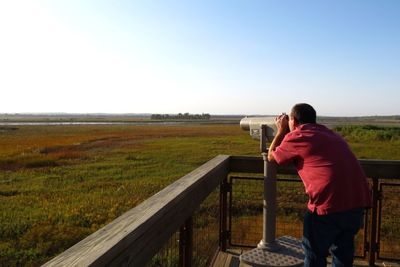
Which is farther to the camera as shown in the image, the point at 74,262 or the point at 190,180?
the point at 190,180

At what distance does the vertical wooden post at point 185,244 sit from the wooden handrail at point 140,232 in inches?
5.5

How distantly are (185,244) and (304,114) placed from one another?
43.5 inches

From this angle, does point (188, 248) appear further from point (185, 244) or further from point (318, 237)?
point (318, 237)

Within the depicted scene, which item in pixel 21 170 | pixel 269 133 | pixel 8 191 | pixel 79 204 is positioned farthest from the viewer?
pixel 21 170

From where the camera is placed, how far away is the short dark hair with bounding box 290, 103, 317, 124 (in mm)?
2496

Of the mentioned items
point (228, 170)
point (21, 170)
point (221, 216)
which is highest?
point (228, 170)

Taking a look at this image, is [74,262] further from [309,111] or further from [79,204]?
[79,204]

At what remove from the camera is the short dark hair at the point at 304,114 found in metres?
2.50

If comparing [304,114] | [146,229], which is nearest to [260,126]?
[304,114]

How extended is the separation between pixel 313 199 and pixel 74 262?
1606 mm

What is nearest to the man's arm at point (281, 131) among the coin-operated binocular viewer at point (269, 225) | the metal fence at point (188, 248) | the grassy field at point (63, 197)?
the coin-operated binocular viewer at point (269, 225)

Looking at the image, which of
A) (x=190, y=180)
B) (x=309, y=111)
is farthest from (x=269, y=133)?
(x=190, y=180)

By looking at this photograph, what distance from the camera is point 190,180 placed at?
101 inches

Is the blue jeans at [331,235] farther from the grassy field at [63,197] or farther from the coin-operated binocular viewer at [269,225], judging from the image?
the grassy field at [63,197]
